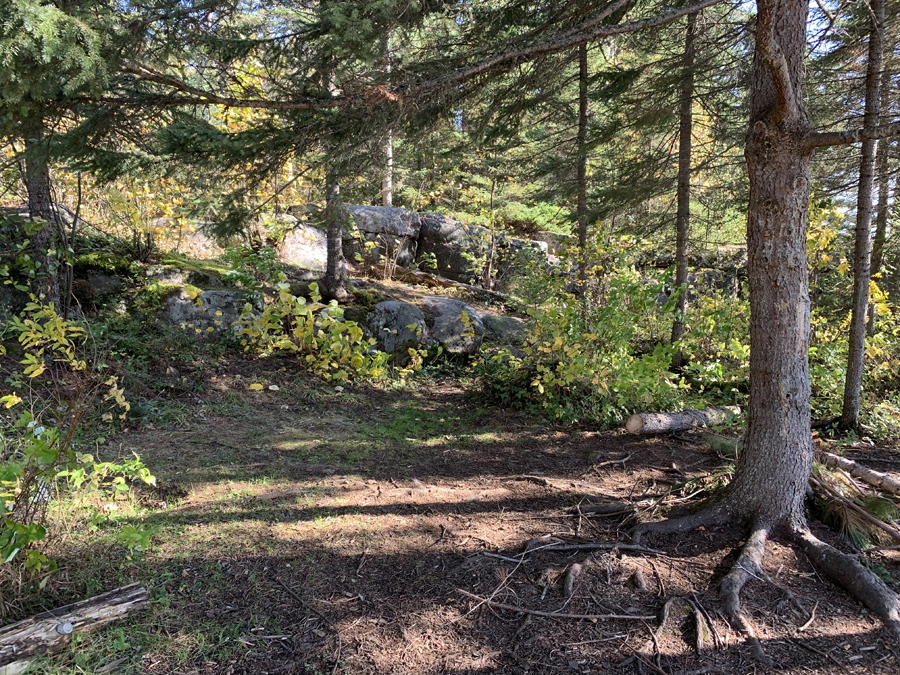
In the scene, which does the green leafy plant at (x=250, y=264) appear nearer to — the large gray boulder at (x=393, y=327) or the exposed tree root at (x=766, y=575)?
the large gray boulder at (x=393, y=327)

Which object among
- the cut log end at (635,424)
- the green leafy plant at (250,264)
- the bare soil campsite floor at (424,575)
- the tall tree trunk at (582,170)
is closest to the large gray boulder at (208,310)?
the green leafy plant at (250,264)

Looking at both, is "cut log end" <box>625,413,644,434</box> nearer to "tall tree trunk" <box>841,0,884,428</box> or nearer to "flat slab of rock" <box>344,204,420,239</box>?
"tall tree trunk" <box>841,0,884,428</box>

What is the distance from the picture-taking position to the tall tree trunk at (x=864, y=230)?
5566 millimetres

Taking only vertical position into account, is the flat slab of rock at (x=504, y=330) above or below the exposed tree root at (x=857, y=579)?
above

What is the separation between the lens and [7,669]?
1989mm

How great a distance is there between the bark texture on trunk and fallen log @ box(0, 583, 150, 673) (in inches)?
147

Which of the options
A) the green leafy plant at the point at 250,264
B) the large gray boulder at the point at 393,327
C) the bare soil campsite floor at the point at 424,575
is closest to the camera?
the bare soil campsite floor at the point at 424,575

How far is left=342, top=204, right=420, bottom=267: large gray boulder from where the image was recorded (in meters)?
→ 13.3

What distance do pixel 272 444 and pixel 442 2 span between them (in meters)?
4.53

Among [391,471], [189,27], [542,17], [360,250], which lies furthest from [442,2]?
[360,250]

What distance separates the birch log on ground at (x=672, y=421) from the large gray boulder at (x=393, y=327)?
4.21m

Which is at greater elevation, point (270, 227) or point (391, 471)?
point (270, 227)

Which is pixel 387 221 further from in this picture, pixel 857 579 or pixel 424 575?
pixel 857 579

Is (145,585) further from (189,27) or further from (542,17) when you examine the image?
(542,17)
